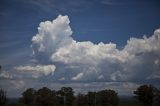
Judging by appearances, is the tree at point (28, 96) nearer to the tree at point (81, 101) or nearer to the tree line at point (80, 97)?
the tree line at point (80, 97)

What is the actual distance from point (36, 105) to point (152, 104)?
36677 millimetres

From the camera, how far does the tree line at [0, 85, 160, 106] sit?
306 feet

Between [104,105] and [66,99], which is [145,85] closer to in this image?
[104,105]

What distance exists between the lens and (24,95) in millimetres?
108938

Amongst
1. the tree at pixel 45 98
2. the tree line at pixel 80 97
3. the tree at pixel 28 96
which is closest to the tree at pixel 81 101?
the tree line at pixel 80 97

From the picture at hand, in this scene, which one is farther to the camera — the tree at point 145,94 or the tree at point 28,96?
the tree at point 28,96

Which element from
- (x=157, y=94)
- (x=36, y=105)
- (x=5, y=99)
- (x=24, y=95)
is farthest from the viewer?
(x=24, y=95)

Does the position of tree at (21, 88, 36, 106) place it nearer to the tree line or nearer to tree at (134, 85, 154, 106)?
the tree line

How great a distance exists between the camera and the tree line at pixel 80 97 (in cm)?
9312

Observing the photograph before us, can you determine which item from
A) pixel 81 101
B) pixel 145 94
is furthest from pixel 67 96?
pixel 145 94

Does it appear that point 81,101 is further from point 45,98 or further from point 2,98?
point 2,98

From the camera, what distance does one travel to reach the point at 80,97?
4569 inches

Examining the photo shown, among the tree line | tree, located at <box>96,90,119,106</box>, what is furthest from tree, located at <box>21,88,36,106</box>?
tree, located at <box>96,90,119,106</box>

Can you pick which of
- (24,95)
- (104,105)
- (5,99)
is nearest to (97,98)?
(104,105)
